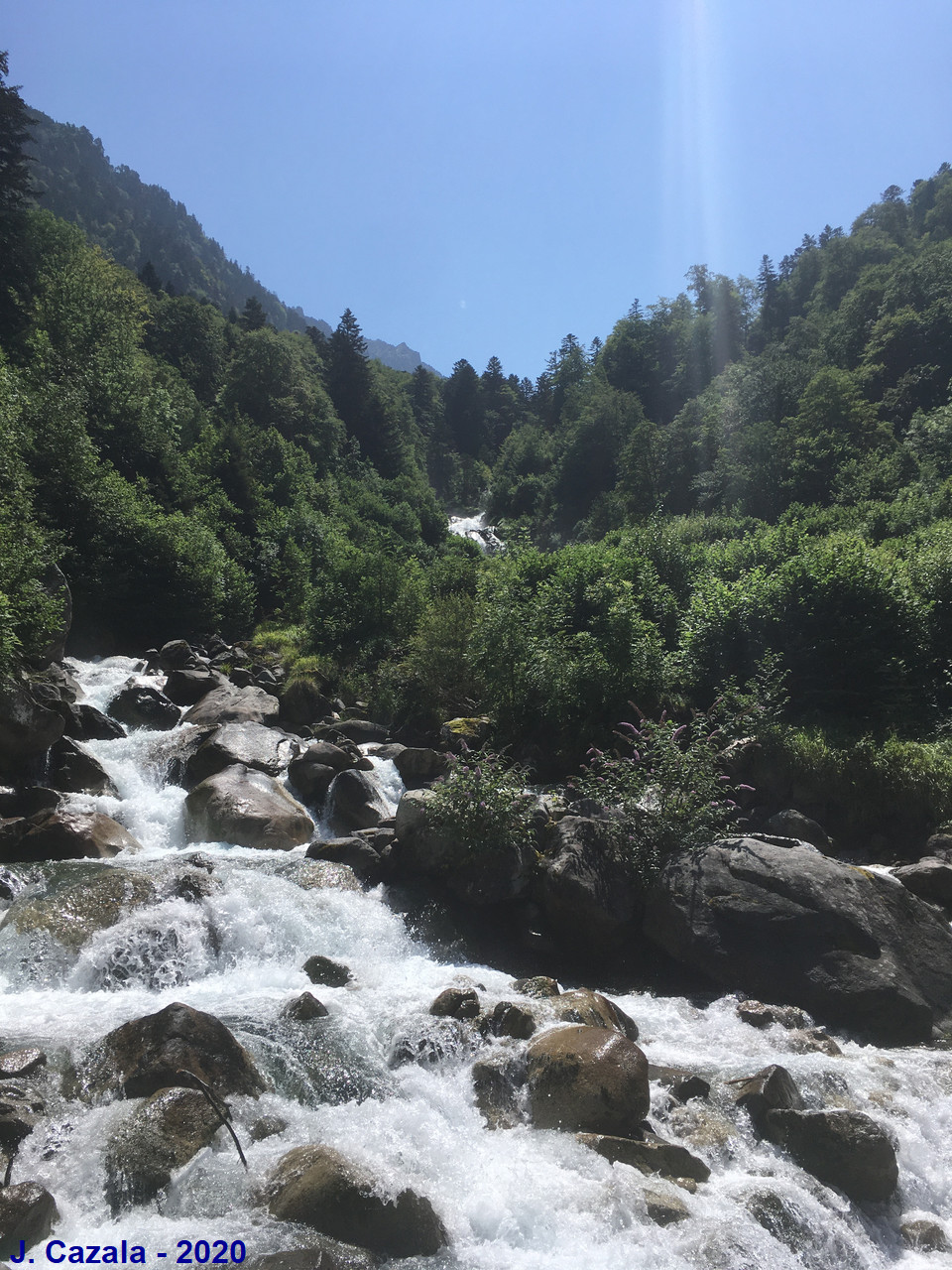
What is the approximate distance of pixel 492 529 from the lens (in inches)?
2763

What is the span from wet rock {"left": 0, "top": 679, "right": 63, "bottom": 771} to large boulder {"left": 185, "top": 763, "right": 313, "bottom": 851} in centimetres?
267

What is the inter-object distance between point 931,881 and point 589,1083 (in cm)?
666

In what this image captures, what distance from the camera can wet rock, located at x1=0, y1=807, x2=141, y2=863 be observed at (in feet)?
34.0

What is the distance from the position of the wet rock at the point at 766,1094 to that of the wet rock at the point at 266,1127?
393 cm

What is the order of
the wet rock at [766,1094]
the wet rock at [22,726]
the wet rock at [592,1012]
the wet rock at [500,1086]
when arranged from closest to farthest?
the wet rock at [766,1094] < the wet rock at [500,1086] < the wet rock at [592,1012] < the wet rock at [22,726]

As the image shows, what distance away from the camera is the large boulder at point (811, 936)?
8039 millimetres

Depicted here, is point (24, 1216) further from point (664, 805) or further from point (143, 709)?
point (143, 709)

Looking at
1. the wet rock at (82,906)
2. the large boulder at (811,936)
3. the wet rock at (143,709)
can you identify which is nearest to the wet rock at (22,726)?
the wet rock at (82,906)

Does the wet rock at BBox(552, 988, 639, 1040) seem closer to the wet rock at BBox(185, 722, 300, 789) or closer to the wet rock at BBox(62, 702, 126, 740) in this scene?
the wet rock at BBox(185, 722, 300, 789)

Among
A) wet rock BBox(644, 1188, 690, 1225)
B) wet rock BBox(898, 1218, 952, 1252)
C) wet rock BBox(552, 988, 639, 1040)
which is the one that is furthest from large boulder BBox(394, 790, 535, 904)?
wet rock BBox(898, 1218, 952, 1252)

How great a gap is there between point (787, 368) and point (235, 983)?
61777 millimetres

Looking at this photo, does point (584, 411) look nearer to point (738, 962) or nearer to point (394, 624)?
point (394, 624)

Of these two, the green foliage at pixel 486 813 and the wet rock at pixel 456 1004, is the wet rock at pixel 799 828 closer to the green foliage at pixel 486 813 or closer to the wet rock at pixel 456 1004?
the green foliage at pixel 486 813

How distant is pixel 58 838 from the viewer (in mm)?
10516
